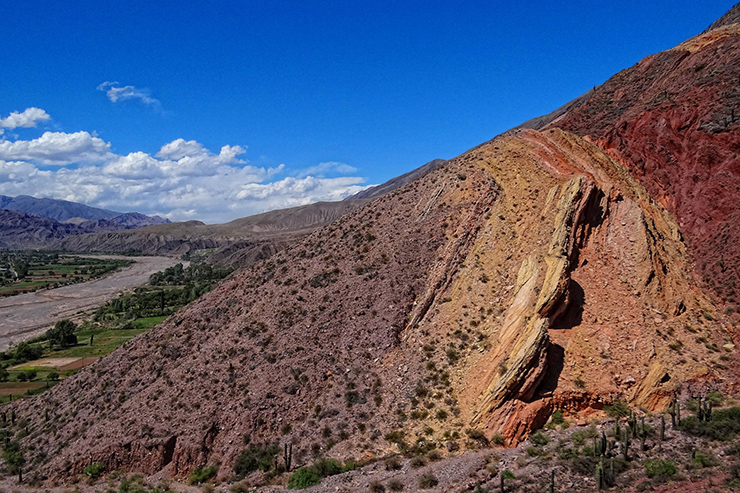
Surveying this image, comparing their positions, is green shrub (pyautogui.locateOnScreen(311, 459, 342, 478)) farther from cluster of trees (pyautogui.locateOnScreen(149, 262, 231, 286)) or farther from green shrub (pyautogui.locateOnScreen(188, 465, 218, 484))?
cluster of trees (pyautogui.locateOnScreen(149, 262, 231, 286))

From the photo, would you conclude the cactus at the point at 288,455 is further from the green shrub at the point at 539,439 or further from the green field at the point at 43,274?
the green field at the point at 43,274

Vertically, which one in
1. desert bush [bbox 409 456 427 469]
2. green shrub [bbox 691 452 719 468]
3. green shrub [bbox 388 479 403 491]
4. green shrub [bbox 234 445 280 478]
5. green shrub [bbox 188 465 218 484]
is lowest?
green shrub [bbox 188 465 218 484]

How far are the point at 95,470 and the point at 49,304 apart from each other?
316 feet

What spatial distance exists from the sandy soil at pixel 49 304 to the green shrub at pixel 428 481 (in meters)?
73.1

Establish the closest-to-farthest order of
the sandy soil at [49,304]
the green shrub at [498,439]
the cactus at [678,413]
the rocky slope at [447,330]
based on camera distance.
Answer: the cactus at [678,413]
the green shrub at [498,439]
the rocky slope at [447,330]
the sandy soil at [49,304]

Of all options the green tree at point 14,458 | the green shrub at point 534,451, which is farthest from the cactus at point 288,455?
the green tree at point 14,458

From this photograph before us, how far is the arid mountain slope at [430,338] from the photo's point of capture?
17734 mm

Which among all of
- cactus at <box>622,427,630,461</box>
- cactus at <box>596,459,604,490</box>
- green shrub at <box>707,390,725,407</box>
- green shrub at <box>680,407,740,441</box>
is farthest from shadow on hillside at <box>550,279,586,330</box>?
cactus at <box>596,459,604,490</box>

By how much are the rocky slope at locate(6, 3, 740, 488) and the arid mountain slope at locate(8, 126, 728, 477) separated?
3.6 inches

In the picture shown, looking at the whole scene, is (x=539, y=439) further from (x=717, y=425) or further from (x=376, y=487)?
(x=376, y=487)

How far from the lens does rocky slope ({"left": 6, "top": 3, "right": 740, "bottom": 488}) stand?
17.6 metres

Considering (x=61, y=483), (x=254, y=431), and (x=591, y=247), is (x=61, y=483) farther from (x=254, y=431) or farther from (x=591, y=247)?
(x=591, y=247)

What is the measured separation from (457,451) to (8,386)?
49126 millimetres

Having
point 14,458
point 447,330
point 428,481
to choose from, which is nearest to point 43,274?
point 14,458
